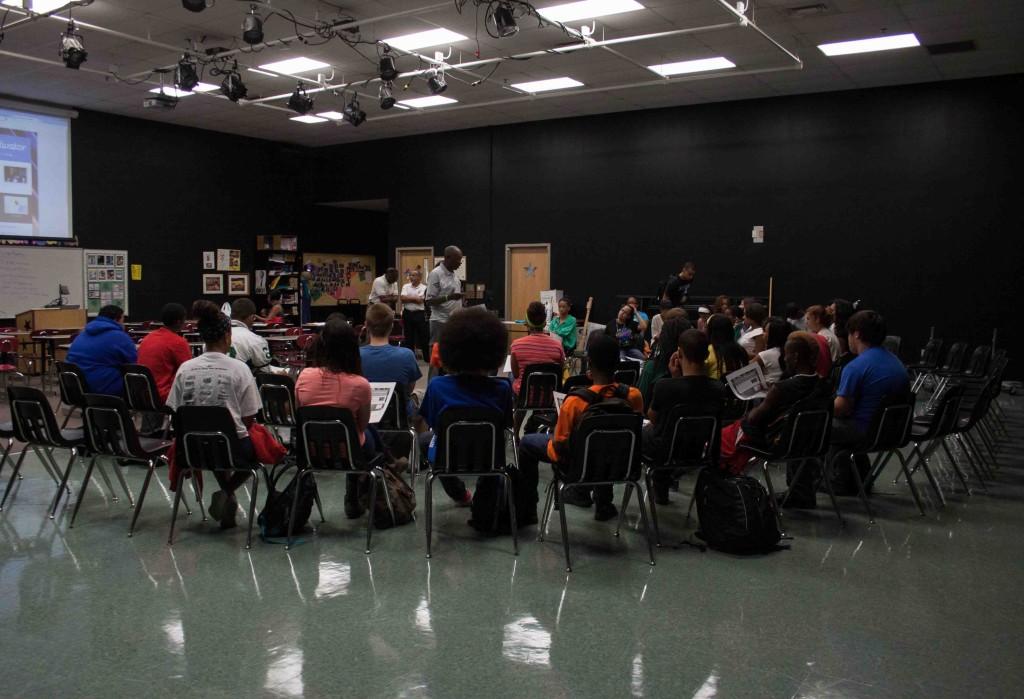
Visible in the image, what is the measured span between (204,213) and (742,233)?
32.5 feet

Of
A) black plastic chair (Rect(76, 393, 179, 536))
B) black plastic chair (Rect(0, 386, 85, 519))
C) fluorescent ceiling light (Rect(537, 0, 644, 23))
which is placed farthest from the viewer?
fluorescent ceiling light (Rect(537, 0, 644, 23))

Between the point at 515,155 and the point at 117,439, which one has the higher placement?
the point at 515,155

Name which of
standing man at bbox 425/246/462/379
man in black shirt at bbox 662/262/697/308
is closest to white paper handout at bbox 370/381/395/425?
standing man at bbox 425/246/462/379

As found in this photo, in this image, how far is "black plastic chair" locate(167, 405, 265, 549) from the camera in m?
4.18

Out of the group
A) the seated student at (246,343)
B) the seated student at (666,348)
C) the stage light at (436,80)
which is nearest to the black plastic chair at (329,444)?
the seated student at (666,348)

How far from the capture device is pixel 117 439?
4.56 meters

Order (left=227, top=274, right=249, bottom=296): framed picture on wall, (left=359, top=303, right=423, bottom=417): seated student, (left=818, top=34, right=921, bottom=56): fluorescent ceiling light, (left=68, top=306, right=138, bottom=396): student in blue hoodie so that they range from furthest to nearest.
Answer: (left=227, top=274, right=249, bottom=296): framed picture on wall, (left=818, top=34, right=921, bottom=56): fluorescent ceiling light, (left=68, top=306, right=138, bottom=396): student in blue hoodie, (left=359, top=303, right=423, bottom=417): seated student

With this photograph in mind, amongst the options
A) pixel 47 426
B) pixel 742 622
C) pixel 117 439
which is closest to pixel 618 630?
pixel 742 622

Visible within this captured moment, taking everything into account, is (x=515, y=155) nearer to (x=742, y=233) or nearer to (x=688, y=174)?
(x=688, y=174)

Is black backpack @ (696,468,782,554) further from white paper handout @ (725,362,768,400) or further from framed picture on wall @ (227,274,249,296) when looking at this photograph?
framed picture on wall @ (227,274,249,296)

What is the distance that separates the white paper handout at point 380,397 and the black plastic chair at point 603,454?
3.97 ft

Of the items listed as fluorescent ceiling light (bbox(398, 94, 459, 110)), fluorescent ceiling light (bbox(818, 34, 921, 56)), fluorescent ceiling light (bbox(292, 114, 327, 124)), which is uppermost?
fluorescent ceiling light (bbox(292, 114, 327, 124))

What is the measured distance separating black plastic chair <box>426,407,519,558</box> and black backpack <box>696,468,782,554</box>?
3.83ft

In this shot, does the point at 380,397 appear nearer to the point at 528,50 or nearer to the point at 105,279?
the point at 528,50
